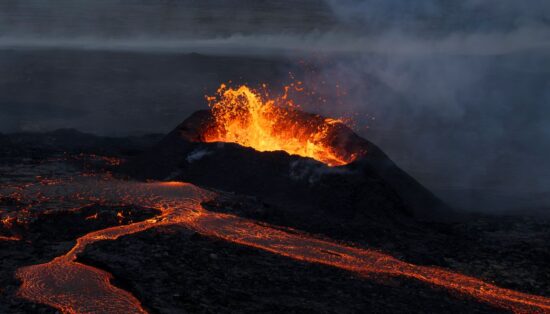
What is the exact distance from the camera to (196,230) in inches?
355

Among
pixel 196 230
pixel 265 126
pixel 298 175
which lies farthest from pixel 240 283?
pixel 265 126

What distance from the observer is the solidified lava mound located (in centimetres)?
1126

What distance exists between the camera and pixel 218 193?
11516 millimetres

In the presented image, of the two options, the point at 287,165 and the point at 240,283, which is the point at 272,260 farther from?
the point at 287,165

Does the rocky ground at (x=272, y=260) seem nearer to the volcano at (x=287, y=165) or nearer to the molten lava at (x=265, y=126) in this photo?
the volcano at (x=287, y=165)

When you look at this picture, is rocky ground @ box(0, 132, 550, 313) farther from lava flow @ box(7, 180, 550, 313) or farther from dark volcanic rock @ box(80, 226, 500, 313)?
lava flow @ box(7, 180, 550, 313)

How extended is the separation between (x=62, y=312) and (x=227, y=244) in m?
2.86

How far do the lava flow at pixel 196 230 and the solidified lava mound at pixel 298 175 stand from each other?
0.99 metres

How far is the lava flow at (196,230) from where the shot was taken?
6.50 m

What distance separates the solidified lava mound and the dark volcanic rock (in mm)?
3088

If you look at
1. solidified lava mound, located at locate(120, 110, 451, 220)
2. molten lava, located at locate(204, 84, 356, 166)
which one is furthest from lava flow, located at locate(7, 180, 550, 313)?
molten lava, located at locate(204, 84, 356, 166)

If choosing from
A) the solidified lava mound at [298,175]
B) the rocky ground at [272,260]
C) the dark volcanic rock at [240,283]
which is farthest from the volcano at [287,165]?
the dark volcanic rock at [240,283]

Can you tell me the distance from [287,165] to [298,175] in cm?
41

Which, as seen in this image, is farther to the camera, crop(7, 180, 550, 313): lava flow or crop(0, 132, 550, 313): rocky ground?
crop(0, 132, 550, 313): rocky ground
